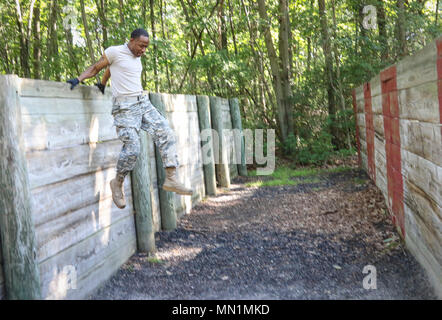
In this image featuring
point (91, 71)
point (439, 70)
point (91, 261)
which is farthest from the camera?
point (91, 71)

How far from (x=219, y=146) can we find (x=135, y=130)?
5087mm

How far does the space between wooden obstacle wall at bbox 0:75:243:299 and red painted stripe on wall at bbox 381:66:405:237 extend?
2741 millimetres

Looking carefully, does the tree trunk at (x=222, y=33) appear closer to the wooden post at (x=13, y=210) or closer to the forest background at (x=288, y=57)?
the forest background at (x=288, y=57)

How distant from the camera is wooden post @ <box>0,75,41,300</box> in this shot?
9.62ft

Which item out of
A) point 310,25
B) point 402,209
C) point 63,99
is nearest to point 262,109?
point 310,25

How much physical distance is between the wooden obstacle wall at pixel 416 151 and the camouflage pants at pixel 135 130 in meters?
2.33

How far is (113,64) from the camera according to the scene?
4.39m

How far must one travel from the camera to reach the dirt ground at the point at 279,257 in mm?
3807

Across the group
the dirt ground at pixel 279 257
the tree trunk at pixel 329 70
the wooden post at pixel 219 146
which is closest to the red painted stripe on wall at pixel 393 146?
the dirt ground at pixel 279 257

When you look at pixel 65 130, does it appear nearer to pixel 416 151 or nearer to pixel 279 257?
pixel 279 257

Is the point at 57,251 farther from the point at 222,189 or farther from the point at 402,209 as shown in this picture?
the point at 222,189

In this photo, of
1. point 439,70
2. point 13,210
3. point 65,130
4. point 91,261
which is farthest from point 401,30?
point 13,210

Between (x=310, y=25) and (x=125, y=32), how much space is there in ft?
18.0

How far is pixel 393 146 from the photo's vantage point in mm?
5227
